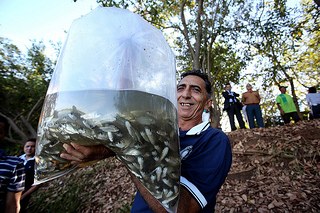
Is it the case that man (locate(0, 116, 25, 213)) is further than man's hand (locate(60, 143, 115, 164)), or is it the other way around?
man (locate(0, 116, 25, 213))

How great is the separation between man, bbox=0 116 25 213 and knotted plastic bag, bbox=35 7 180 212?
1.40 m

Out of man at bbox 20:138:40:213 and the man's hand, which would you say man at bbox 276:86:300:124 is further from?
the man's hand

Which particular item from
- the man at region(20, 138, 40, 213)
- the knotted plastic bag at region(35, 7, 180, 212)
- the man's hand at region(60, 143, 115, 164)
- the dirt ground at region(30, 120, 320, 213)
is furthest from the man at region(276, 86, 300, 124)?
the man's hand at region(60, 143, 115, 164)

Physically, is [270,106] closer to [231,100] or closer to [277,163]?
[231,100]

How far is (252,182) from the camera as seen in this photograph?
3.68 metres

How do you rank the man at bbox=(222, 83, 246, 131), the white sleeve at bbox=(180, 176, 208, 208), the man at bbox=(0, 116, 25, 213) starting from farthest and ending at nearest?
1. the man at bbox=(222, 83, 246, 131)
2. the man at bbox=(0, 116, 25, 213)
3. the white sleeve at bbox=(180, 176, 208, 208)

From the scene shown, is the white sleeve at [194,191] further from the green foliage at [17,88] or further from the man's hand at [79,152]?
the green foliage at [17,88]

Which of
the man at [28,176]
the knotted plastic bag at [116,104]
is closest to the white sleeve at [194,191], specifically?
the knotted plastic bag at [116,104]

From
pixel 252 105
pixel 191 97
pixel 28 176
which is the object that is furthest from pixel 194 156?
pixel 252 105

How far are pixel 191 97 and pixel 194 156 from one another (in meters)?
0.46

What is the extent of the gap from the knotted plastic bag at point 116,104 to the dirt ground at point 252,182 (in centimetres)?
302

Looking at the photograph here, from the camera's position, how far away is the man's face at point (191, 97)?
142 centimetres

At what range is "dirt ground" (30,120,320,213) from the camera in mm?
3205

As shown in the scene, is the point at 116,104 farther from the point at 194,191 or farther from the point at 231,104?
the point at 231,104
